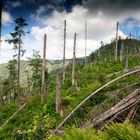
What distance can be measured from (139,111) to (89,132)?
2988 millimetres

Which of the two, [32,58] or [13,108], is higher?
[32,58]

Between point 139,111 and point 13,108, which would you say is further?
point 13,108

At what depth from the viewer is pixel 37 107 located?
31.4m

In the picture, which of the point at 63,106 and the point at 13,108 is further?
the point at 13,108

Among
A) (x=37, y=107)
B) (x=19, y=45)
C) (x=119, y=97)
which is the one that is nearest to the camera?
(x=119, y=97)

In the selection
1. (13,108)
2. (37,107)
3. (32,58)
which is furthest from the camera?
(32,58)

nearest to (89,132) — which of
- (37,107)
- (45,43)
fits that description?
(37,107)

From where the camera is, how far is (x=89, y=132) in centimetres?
425

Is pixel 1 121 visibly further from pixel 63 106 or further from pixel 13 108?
pixel 63 106

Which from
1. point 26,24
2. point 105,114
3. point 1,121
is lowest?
point 1,121

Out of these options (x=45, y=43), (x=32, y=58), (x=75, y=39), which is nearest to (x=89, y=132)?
(x=45, y=43)

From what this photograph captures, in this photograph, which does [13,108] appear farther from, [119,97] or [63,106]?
[119,97]

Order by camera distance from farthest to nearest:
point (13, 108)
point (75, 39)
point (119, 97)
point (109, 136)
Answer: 1. point (75, 39)
2. point (13, 108)
3. point (119, 97)
4. point (109, 136)

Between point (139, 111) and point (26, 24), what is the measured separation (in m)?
48.7
